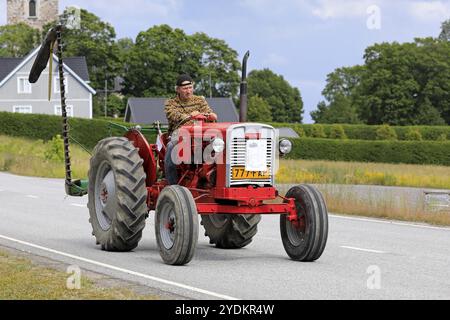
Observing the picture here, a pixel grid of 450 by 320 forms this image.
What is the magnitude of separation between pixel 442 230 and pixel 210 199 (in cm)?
637

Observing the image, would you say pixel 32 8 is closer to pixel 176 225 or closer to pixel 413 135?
pixel 413 135

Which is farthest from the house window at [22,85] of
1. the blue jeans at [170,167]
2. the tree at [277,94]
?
the blue jeans at [170,167]

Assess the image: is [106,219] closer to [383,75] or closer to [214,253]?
[214,253]

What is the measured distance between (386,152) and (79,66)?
121ft

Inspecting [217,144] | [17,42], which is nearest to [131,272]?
[217,144]

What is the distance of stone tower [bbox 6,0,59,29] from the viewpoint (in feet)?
505

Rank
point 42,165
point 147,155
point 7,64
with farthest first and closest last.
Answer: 1. point 7,64
2. point 42,165
3. point 147,155

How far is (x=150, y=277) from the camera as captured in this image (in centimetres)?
1016

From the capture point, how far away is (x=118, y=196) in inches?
476

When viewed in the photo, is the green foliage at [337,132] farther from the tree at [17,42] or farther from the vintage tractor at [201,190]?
the vintage tractor at [201,190]

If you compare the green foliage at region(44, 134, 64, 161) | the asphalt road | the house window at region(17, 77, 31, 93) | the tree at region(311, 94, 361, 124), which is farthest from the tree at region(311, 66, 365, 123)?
the asphalt road

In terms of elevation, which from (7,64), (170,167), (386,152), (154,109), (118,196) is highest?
(7,64)

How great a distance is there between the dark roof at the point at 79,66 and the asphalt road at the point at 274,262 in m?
75.2
